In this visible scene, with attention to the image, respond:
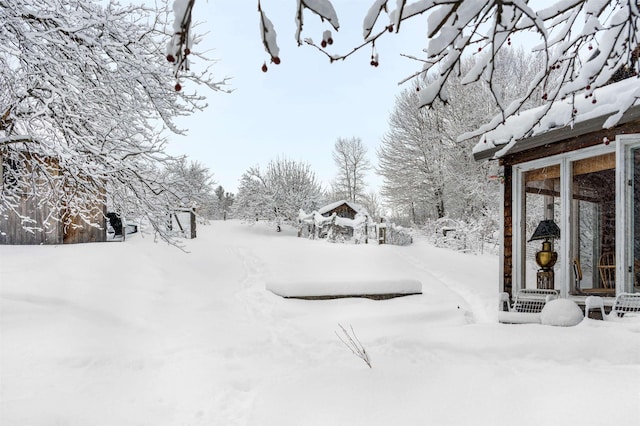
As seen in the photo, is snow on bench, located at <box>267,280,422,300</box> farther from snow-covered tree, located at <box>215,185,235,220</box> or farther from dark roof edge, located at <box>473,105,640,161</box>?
snow-covered tree, located at <box>215,185,235,220</box>

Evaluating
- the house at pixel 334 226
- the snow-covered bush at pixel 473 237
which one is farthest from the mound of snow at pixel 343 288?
the house at pixel 334 226

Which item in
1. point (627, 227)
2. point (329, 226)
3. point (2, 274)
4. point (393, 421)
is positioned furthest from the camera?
point (329, 226)

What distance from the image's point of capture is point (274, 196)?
1939cm

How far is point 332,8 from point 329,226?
50.6ft

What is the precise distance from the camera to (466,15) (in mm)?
1557

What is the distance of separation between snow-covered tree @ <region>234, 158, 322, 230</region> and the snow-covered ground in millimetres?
11824

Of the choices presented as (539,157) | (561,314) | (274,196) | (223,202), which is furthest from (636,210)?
(223,202)

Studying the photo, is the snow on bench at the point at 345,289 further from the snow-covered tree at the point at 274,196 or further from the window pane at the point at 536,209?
the snow-covered tree at the point at 274,196

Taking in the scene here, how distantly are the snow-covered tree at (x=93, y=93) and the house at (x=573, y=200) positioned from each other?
14.0 feet

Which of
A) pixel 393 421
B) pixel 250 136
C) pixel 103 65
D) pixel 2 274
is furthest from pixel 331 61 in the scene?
pixel 250 136

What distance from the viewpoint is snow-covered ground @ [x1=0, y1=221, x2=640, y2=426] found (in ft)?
8.58

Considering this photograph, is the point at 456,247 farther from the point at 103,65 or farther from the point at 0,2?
the point at 0,2

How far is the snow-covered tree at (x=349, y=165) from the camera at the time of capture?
30.4m

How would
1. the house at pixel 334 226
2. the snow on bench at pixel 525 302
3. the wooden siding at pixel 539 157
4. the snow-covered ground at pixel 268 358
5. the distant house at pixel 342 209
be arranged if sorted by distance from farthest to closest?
1. the distant house at pixel 342 209
2. the house at pixel 334 226
3. the snow on bench at pixel 525 302
4. the wooden siding at pixel 539 157
5. the snow-covered ground at pixel 268 358
